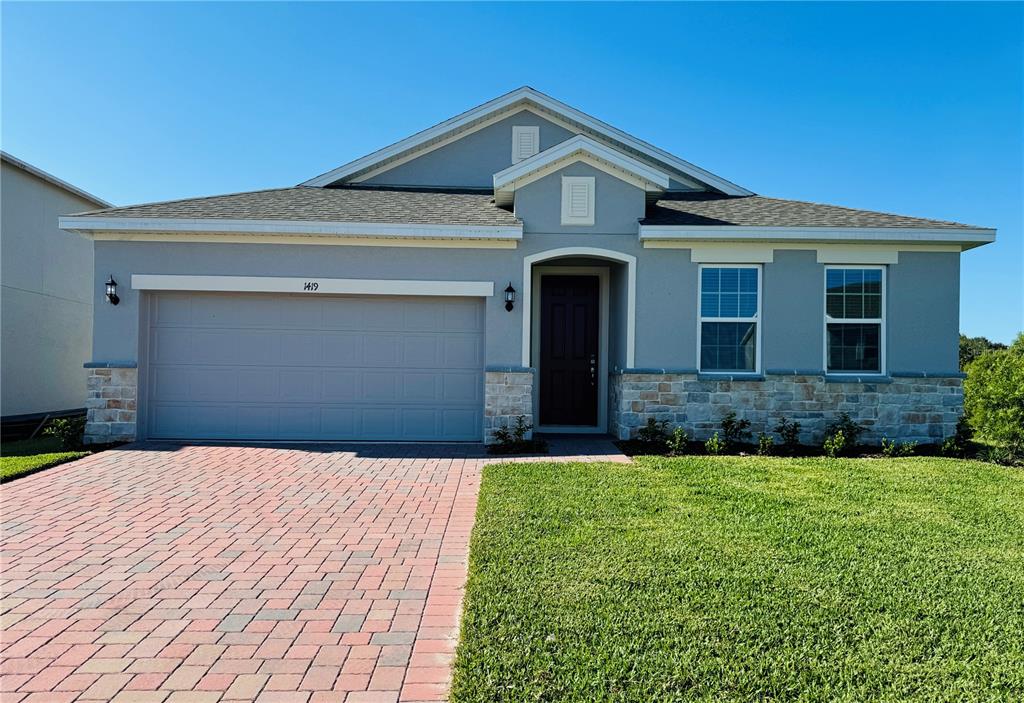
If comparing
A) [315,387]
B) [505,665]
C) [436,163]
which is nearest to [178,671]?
[505,665]

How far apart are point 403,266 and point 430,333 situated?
117 cm

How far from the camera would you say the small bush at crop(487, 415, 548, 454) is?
843 centimetres

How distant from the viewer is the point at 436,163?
11.9 metres

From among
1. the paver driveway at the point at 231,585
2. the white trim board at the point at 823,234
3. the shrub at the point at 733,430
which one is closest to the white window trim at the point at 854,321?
the white trim board at the point at 823,234

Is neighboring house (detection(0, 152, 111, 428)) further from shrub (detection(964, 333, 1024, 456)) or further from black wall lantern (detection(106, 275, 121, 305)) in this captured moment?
shrub (detection(964, 333, 1024, 456))

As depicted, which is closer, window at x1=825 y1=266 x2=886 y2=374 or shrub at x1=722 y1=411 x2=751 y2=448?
shrub at x1=722 y1=411 x2=751 y2=448

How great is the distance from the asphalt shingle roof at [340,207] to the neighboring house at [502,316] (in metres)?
0.09

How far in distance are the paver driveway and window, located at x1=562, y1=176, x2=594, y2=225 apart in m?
4.72

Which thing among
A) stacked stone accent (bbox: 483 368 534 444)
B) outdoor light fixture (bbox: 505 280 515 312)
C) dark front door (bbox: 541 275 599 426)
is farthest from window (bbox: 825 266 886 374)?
outdoor light fixture (bbox: 505 280 515 312)

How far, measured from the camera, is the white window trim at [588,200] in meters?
8.99

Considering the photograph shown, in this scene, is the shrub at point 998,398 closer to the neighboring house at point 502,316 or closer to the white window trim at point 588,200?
the neighboring house at point 502,316

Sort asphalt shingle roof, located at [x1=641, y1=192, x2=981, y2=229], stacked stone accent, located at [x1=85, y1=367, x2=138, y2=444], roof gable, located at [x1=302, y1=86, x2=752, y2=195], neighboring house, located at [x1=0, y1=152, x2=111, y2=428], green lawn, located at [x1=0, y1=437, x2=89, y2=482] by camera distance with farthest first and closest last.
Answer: roof gable, located at [x1=302, y1=86, x2=752, y2=195] → neighboring house, located at [x1=0, y1=152, x2=111, y2=428] → asphalt shingle roof, located at [x1=641, y1=192, x2=981, y2=229] → stacked stone accent, located at [x1=85, y1=367, x2=138, y2=444] → green lawn, located at [x1=0, y1=437, x2=89, y2=482]

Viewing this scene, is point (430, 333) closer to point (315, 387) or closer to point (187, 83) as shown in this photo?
point (315, 387)

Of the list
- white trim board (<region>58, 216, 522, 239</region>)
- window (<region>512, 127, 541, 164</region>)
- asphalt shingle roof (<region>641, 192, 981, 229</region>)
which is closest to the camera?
white trim board (<region>58, 216, 522, 239</region>)
